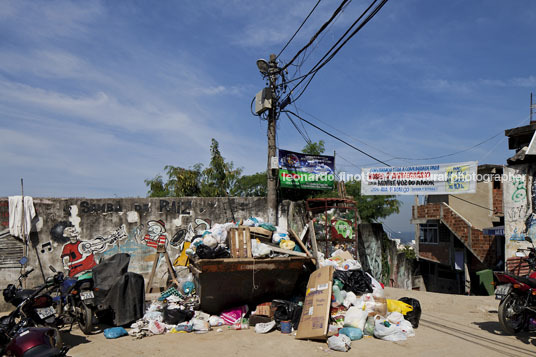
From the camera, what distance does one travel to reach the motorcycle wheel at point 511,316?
596 centimetres

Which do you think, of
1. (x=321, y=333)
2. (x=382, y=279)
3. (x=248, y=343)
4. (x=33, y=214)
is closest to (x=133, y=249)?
(x=33, y=214)

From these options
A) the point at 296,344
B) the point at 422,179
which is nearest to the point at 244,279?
the point at 296,344

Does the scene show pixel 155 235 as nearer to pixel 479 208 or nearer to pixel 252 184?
pixel 479 208

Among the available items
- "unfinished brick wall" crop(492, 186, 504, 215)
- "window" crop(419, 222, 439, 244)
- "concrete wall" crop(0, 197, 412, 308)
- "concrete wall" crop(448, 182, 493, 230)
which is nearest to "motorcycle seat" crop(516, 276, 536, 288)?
"concrete wall" crop(0, 197, 412, 308)

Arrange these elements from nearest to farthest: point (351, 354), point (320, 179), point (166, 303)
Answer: point (351, 354) < point (166, 303) < point (320, 179)

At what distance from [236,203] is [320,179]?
2882 mm

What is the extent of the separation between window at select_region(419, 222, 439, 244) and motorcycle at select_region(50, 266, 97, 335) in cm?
2330

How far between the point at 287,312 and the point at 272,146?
543 cm

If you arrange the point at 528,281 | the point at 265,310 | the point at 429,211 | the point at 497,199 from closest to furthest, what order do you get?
the point at 528,281 < the point at 265,310 < the point at 497,199 < the point at 429,211

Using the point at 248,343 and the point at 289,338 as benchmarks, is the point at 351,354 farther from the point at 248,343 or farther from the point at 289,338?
the point at 248,343

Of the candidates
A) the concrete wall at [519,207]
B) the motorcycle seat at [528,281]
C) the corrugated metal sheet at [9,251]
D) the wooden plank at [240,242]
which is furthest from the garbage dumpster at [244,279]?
the concrete wall at [519,207]

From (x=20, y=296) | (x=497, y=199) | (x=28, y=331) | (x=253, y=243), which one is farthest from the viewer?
(x=497, y=199)

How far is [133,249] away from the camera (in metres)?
9.54

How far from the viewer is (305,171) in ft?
38.2
